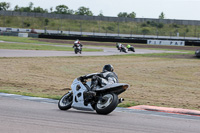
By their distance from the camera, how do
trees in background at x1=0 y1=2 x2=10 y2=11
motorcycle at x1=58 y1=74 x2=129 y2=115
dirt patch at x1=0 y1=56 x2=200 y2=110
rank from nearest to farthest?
motorcycle at x1=58 y1=74 x2=129 y2=115
dirt patch at x1=0 y1=56 x2=200 y2=110
trees in background at x1=0 y1=2 x2=10 y2=11

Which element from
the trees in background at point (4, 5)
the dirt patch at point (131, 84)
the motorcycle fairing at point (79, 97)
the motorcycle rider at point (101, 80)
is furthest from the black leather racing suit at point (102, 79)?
the trees in background at point (4, 5)

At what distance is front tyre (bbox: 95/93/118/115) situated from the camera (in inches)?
346

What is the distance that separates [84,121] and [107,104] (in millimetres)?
1068

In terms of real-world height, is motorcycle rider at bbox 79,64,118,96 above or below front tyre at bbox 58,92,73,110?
above

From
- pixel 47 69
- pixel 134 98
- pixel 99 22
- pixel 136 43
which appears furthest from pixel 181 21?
pixel 134 98

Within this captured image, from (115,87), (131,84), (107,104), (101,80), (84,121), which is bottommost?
(131,84)

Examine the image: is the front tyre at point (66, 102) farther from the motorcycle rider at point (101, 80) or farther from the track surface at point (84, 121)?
the motorcycle rider at point (101, 80)

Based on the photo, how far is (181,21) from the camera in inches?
4131

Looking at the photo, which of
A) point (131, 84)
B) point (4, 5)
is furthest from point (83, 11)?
point (131, 84)

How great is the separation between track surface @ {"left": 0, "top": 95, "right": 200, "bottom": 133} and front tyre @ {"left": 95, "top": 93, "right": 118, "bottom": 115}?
0.49 feet

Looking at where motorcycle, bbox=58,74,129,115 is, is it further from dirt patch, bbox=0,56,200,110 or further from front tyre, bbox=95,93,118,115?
dirt patch, bbox=0,56,200,110

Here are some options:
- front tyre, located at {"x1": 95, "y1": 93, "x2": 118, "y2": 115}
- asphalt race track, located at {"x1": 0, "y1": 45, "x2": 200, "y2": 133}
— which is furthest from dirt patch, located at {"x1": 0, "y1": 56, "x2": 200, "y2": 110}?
front tyre, located at {"x1": 95, "y1": 93, "x2": 118, "y2": 115}

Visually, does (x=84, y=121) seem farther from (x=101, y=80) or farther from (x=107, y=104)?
(x=101, y=80)

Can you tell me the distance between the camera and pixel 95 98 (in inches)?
367
